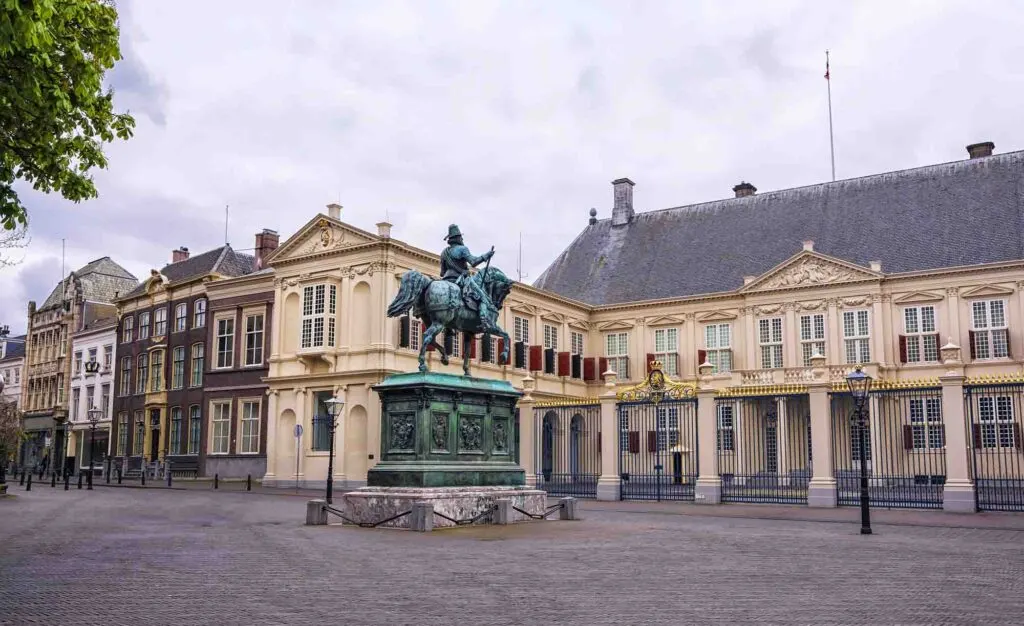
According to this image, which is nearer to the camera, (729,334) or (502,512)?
(502,512)

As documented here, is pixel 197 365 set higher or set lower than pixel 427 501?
higher

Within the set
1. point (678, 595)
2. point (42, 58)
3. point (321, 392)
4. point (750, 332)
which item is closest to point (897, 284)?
point (750, 332)

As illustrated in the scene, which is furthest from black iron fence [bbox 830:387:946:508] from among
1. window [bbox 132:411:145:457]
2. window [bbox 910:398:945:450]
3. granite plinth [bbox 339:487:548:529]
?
window [bbox 132:411:145:457]

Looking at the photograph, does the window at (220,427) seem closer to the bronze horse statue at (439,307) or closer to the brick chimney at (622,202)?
the brick chimney at (622,202)

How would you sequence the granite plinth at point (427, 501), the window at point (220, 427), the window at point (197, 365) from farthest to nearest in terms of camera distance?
the window at point (197, 365)
the window at point (220, 427)
the granite plinth at point (427, 501)

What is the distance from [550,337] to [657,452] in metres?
20.3

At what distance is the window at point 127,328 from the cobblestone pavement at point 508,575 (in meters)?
35.4

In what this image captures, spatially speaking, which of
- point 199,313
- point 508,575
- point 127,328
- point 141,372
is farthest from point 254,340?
point 508,575

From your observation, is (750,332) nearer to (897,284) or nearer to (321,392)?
(897,284)

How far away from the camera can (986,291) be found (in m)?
37.6

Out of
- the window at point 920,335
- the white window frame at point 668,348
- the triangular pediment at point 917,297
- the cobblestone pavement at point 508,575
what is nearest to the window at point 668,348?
the white window frame at point 668,348

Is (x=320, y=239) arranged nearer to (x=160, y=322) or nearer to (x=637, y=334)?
(x=160, y=322)

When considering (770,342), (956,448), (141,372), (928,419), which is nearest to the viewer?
(956,448)

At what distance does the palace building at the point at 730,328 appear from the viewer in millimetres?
33969
